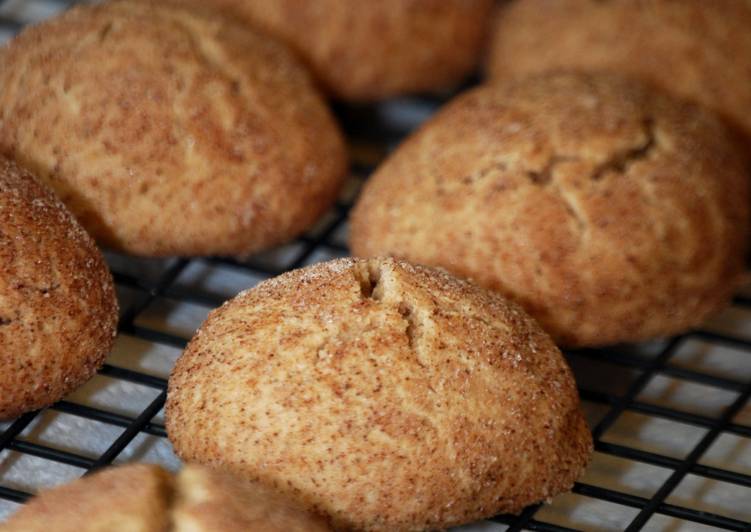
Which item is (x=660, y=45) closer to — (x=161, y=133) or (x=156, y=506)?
(x=161, y=133)

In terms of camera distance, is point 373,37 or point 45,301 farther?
point 373,37

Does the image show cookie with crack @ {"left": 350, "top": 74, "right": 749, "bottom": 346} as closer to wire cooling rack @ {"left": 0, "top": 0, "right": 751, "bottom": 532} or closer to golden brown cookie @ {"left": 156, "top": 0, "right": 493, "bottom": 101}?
wire cooling rack @ {"left": 0, "top": 0, "right": 751, "bottom": 532}

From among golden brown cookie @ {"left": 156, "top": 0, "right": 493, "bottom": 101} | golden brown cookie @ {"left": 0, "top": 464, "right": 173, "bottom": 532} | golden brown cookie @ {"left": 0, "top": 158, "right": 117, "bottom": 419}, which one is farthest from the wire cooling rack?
golden brown cookie @ {"left": 156, "top": 0, "right": 493, "bottom": 101}

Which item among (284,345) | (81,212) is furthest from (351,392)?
(81,212)

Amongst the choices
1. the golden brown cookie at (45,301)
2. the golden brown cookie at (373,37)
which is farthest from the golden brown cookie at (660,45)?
the golden brown cookie at (45,301)

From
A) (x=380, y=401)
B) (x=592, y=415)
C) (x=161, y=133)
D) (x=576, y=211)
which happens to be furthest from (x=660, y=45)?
(x=380, y=401)

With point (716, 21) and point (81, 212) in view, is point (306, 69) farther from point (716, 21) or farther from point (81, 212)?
point (716, 21)
